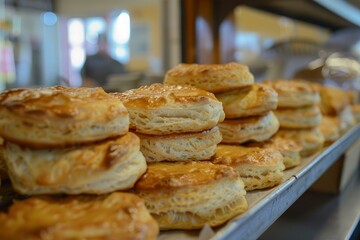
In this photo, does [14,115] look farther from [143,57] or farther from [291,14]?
[143,57]

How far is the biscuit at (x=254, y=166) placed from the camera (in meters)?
1.19

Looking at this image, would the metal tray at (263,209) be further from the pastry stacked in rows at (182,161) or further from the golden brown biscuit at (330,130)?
the golden brown biscuit at (330,130)

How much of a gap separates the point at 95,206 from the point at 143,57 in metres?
6.29

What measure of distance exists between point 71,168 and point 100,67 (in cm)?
490

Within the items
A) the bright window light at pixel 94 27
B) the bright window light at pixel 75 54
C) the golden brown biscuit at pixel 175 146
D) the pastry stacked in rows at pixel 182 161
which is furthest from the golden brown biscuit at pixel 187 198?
the bright window light at pixel 75 54

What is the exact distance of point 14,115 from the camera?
0.80m

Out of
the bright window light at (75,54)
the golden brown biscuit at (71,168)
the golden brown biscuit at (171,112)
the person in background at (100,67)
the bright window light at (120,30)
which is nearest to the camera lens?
the golden brown biscuit at (71,168)

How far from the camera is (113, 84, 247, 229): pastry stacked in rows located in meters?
0.91

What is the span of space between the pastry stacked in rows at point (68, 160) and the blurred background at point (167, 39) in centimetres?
156

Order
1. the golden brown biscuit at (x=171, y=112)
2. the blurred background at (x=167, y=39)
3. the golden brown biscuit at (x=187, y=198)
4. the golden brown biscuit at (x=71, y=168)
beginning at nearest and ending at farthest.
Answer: the golden brown biscuit at (x=71, y=168)
the golden brown biscuit at (x=187, y=198)
the golden brown biscuit at (x=171, y=112)
the blurred background at (x=167, y=39)

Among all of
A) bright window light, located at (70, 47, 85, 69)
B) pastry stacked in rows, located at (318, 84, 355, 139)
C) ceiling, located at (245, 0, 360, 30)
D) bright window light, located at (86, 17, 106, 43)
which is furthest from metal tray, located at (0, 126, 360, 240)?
bright window light, located at (70, 47, 85, 69)

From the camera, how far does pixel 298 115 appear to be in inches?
68.7

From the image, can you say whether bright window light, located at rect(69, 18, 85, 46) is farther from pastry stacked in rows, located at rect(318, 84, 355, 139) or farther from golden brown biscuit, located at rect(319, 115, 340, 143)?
golden brown biscuit, located at rect(319, 115, 340, 143)

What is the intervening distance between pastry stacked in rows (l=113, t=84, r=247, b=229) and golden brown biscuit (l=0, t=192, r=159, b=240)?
11 cm
